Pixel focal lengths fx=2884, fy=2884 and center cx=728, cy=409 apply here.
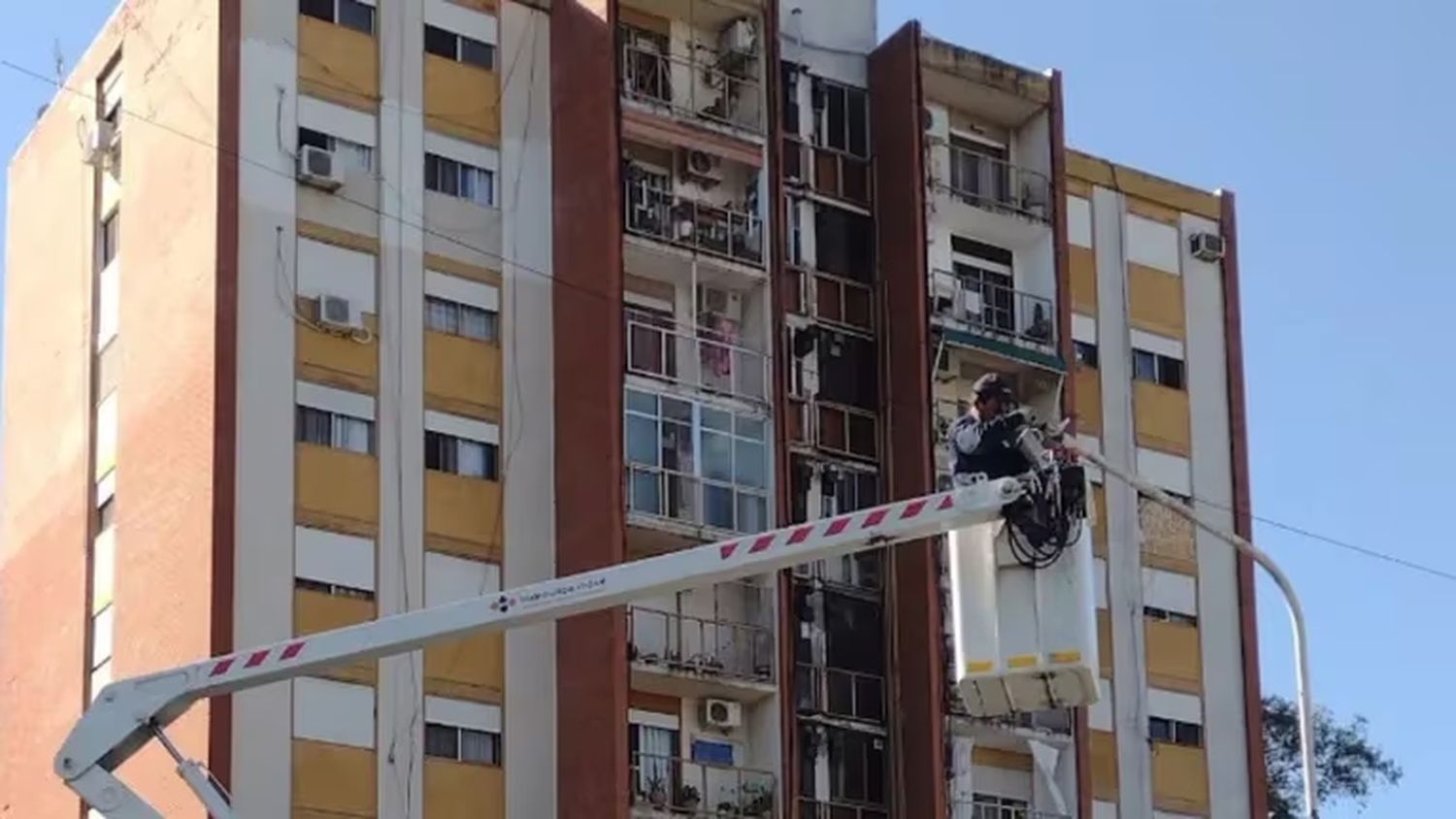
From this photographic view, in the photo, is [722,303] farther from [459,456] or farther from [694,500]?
[459,456]

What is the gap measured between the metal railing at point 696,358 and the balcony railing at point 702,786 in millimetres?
5278

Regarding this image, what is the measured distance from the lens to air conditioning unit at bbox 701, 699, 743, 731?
130 feet

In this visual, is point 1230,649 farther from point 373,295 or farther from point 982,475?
point 982,475

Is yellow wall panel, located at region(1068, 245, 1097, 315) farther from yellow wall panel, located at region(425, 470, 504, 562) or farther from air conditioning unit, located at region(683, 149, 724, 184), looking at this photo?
yellow wall panel, located at region(425, 470, 504, 562)

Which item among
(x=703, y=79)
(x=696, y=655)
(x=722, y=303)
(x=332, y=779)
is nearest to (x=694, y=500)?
(x=696, y=655)

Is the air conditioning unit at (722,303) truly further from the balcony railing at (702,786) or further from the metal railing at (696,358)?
the balcony railing at (702,786)

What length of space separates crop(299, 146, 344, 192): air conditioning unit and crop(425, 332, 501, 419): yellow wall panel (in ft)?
7.97

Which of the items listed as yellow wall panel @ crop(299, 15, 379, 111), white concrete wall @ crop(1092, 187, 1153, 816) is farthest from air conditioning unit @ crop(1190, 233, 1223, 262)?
yellow wall panel @ crop(299, 15, 379, 111)

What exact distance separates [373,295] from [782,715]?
7.95 meters

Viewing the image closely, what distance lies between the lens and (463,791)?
123ft

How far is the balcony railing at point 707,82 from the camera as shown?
41906 mm

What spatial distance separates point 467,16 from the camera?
4103 cm

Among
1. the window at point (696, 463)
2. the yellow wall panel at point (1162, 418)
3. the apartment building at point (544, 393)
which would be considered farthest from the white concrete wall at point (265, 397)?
the yellow wall panel at point (1162, 418)

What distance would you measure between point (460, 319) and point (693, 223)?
12.2 feet
